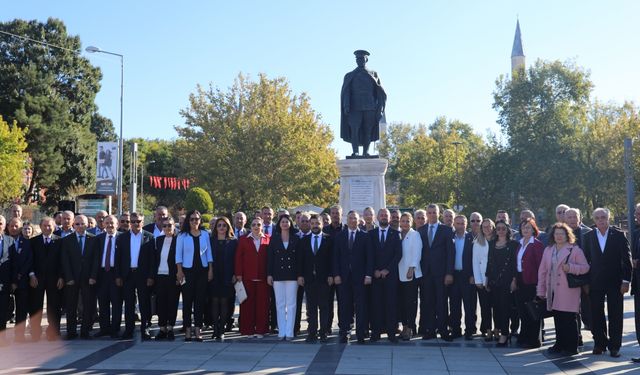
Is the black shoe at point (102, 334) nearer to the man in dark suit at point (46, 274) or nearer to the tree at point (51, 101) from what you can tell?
the man in dark suit at point (46, 274)

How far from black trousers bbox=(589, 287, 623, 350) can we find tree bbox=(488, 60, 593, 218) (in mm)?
33766

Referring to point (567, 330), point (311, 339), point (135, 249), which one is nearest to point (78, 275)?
point (135, 249)

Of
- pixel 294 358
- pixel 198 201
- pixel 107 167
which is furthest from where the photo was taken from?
pixel 198 201

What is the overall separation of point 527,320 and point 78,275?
6.74 metres

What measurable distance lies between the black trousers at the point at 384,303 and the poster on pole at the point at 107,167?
537 inches

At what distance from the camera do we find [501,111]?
45531 millimetres

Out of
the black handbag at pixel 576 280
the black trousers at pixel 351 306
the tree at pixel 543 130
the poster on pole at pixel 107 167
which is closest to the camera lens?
the black handbag at pixel 576 280

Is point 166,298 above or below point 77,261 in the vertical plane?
below

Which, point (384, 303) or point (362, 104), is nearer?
point (384, 303)

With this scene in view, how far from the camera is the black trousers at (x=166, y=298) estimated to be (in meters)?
9.84

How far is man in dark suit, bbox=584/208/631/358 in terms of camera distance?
860cm

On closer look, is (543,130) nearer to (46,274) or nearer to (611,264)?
(611,264)

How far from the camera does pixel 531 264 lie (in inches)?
362

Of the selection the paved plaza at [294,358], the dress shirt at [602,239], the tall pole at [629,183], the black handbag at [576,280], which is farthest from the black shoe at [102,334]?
the tall pole at [629,183]
